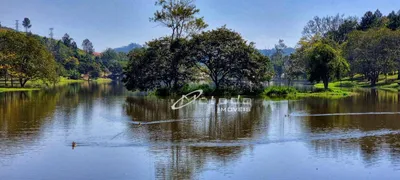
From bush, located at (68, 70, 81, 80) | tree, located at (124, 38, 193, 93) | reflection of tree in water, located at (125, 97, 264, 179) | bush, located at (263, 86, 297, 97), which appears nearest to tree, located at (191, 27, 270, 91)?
bush, located at (263, 86, 297, 97)

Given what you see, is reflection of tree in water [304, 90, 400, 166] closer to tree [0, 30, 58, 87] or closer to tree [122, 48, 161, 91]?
tree [122, 48, 161, 91]

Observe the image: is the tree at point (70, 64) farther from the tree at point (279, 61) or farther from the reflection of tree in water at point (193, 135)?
the reflection of tree in water at point (193, 135)

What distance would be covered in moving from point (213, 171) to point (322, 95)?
39857 millimetres

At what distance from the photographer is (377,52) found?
82500 millimetres

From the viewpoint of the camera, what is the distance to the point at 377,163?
1802cm

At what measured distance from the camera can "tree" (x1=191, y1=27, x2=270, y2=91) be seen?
53.8 m

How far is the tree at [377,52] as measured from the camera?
8119 cm

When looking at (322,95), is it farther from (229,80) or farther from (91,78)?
(91,78)

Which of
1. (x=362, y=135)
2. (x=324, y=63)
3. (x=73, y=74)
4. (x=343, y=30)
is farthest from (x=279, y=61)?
(x=362, y=135)

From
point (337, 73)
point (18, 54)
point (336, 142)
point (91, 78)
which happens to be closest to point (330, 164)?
point (336, 142)

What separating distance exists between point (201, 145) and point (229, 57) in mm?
33502

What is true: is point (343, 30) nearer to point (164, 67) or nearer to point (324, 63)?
point (324, 63)

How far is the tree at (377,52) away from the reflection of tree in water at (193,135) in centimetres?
5221

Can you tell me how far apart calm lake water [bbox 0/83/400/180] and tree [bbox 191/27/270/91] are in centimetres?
1914
